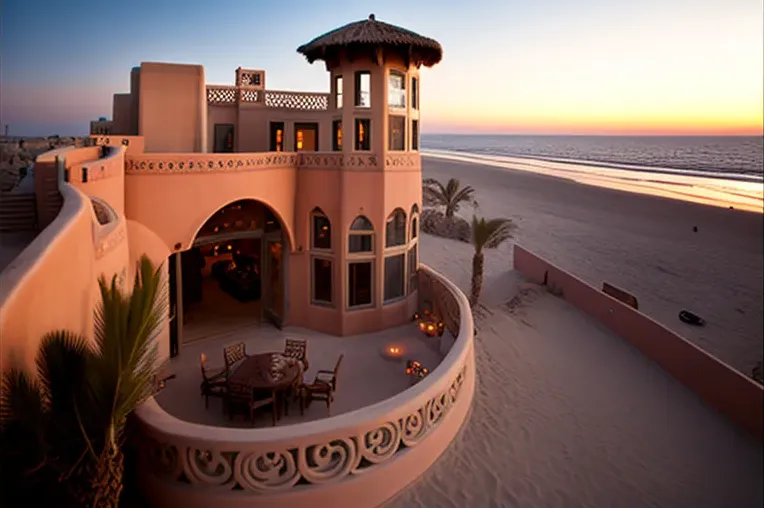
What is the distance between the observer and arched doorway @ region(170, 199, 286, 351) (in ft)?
44.0

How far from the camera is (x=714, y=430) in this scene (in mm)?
10398

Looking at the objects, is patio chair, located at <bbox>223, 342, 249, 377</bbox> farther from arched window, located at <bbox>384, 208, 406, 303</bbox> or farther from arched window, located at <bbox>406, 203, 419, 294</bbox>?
arched window, located at <bbox>406, 203, 419, 294</bbox>

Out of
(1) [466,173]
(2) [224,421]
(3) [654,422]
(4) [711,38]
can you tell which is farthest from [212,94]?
(1) [466,173]

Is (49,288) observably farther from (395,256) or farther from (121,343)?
Result: (395,256)

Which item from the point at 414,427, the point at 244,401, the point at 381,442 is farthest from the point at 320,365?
the point at 381,442

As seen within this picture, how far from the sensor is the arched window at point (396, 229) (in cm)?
1389

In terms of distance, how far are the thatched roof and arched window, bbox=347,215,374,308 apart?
14.8 feet

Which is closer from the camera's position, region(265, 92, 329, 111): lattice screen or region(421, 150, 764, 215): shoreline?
region(265, 92, 329, 111): lattice screen

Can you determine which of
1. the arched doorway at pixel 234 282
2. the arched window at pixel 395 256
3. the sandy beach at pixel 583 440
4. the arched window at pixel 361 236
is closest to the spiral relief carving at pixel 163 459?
the sandy beach at pixel 583 440

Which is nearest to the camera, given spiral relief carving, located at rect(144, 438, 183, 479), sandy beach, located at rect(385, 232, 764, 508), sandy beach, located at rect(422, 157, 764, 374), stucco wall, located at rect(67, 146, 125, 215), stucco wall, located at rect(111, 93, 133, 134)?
spiral relief carving, located at rect(144, 438, 183, 479)

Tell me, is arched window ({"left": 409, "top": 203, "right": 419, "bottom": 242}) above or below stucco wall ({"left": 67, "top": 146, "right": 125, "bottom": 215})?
below

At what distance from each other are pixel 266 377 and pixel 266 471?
317 cm

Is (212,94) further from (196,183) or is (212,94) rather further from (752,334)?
(752,334)

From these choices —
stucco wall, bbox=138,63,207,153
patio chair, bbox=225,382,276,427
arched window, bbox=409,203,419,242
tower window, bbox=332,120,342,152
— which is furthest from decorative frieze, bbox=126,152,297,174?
patio chair, bbox=225,382,276,427
